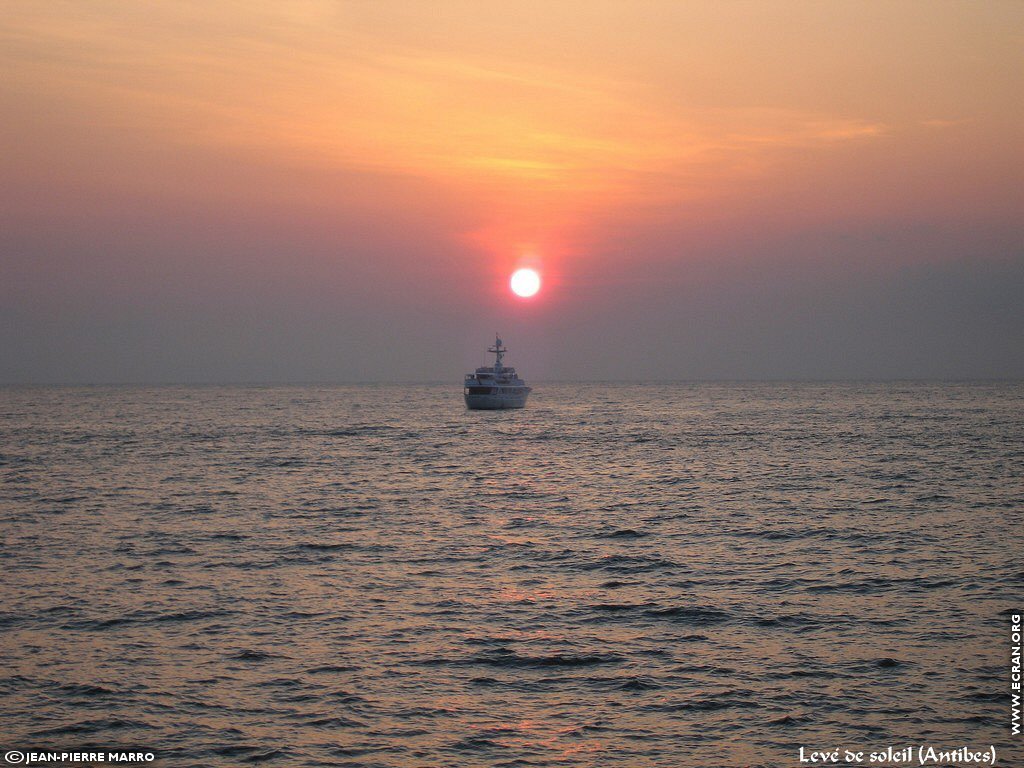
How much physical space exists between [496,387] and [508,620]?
13840 cm

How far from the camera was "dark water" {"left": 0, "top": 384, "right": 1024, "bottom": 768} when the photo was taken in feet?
55.5

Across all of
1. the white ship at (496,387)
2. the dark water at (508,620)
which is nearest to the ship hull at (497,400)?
the white ship at (496,387)

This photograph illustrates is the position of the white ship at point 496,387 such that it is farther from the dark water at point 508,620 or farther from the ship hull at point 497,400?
the dark water at point 508,620

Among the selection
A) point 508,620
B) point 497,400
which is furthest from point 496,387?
point 508,620

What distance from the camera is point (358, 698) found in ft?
60.8

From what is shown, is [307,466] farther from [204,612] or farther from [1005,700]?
[1005,700]

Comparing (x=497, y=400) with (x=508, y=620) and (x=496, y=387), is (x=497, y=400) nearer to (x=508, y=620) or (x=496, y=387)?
(x=496, y=387)

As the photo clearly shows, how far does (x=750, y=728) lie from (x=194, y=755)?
31.7 ft

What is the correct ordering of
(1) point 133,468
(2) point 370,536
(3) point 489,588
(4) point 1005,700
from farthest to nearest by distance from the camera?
(1) point 133,468
(2) point 370,536
(3) point 489,588
(4) point 1005,700

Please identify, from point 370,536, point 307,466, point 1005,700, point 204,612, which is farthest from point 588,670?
point 307,466

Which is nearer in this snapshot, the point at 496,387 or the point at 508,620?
the point at 508,620

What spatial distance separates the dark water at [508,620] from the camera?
1692 cm

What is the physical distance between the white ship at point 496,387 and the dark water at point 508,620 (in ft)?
341

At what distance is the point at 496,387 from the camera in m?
163
